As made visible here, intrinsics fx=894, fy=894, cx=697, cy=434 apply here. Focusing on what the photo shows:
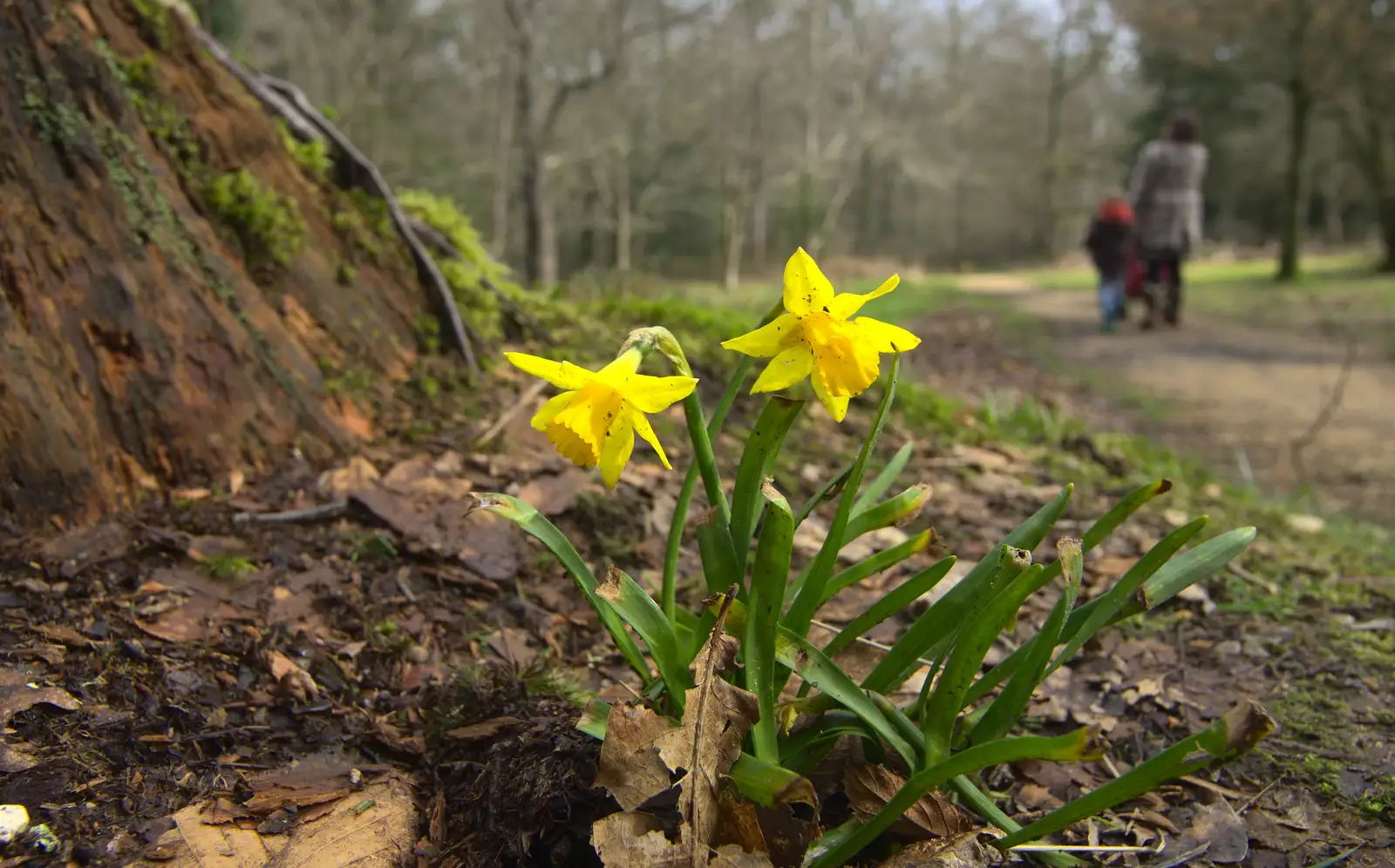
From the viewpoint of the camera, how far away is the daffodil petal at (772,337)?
1.27 metres

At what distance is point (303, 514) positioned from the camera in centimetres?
219

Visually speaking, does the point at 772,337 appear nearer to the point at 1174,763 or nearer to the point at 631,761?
the point at 631,761

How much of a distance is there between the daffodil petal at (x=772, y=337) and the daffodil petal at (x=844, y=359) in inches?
1.9

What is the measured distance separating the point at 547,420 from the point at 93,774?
885 mm

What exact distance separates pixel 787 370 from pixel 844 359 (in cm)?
8

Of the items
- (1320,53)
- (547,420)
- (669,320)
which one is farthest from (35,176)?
(1320,53)

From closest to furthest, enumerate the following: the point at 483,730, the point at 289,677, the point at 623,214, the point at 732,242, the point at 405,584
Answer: the point at 483,730 → the point at 289,677 → the point at 405,584 → the point at 732,242 → the point at 623,214

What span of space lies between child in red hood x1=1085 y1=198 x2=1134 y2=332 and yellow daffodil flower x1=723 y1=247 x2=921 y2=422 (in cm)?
1060

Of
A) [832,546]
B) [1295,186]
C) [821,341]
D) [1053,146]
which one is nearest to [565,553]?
[832,546]

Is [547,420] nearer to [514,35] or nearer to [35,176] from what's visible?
[35,176]

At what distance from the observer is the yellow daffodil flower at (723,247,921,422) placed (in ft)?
4.04

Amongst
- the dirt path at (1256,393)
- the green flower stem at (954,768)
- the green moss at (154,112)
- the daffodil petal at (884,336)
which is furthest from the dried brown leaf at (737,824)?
the dirt path at (1256,393)

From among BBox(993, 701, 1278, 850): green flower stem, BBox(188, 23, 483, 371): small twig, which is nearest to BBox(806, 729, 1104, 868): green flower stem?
BBox(993, 701, 1278, 850): green flower stem

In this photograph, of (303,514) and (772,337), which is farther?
(303,514)
